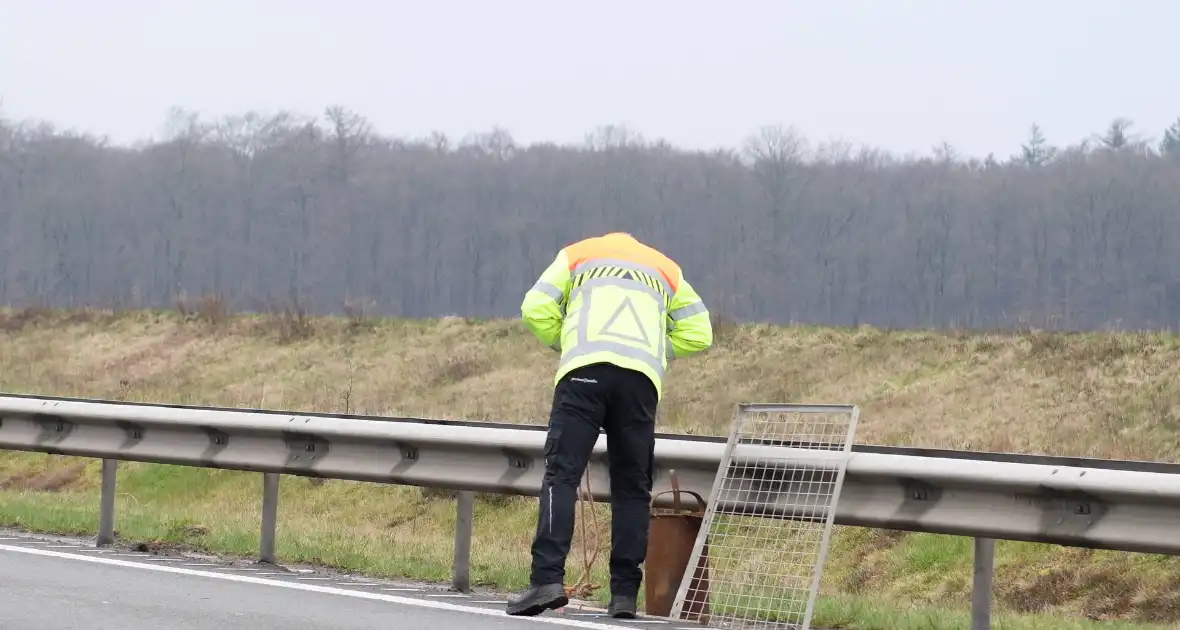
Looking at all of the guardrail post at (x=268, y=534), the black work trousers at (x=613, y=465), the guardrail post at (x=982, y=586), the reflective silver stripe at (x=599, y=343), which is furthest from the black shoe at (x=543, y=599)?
the guardrail post at (x=268, y=534)

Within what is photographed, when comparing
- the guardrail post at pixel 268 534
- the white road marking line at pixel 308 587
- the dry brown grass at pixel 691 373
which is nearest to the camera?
the white road marking line at pixel 308 587

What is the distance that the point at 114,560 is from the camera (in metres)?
9.11

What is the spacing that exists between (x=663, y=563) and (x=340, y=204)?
10142 centimetres

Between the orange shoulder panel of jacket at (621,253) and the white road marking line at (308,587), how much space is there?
1495mm

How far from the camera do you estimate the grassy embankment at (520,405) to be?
10.5 m

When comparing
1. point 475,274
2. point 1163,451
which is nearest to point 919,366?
point 1163,451

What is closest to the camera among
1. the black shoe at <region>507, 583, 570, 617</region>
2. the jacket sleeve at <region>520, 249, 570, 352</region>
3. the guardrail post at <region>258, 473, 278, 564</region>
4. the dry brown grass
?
the black shoe at <region>507, 583, 570, 617</region>

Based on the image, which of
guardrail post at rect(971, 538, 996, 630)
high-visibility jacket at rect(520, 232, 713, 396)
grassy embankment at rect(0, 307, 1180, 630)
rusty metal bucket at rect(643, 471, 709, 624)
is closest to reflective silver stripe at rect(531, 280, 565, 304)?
high-visibility jacket at rect(520, 232, 713, 396)

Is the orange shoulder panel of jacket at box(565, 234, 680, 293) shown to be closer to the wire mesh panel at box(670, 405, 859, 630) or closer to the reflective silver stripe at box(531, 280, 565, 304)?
the reflective silver stripe at box(531, 280, 565, 304)

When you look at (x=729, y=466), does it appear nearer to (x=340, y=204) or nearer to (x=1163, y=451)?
(x=1163, y=451)

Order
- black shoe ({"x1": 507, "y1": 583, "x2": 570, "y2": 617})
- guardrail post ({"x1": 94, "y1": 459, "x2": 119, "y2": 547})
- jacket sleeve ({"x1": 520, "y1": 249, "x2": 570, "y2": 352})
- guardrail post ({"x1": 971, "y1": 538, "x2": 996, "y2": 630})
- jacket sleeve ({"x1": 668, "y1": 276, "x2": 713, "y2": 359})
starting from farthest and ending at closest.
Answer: guardrail post ({"x1": 94, "y1": 459, "x2": 119, "y2": 547}), jacket sleeve ({"x1": 668, "y1": 276, "x2": 713, "y2": 359}), jacket sleeve ({"x1": 520, "y1": 249, "x2": 570, "y2": 352}), black shoe ({"x1": 507, "y1": 583, "x2": 570, "y2": 617}), guardrail post ({"x1": 971, "y1": 538, "x2": 996, "y2": 630})

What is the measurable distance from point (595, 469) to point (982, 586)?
6.29 feet

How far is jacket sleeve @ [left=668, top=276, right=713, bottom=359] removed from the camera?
7555mm

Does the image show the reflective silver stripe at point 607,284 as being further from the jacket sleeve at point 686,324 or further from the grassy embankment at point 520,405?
the grassy embankment at point 520,405
